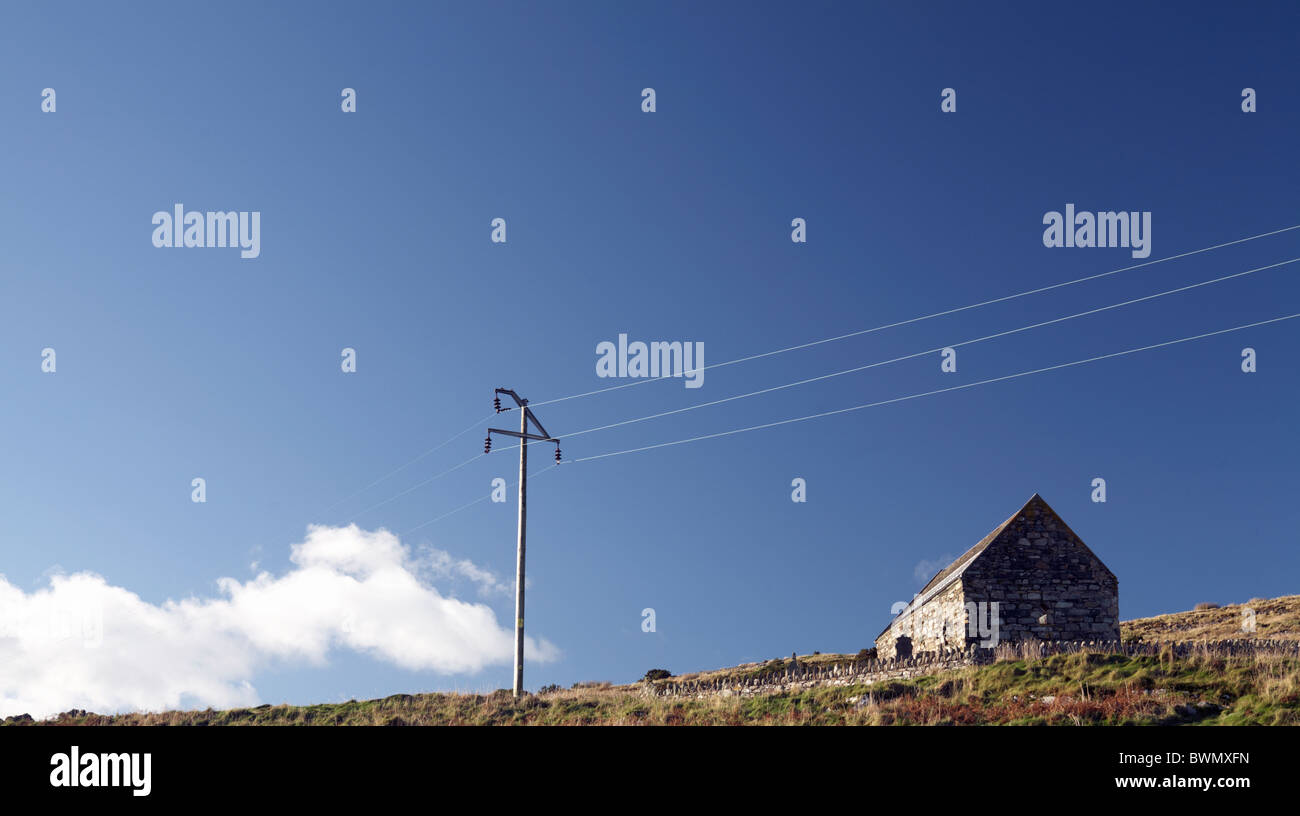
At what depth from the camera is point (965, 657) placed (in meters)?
32.2

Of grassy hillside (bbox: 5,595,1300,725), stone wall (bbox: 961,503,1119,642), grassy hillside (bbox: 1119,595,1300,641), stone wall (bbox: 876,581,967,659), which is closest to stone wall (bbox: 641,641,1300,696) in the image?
grassy hillside (bbox: 5,595,1300,725)

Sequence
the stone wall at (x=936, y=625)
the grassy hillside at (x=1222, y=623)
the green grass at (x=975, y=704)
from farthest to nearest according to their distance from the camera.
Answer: the grassy hillside at (x=1222, y=623) → the stone wall at (x=936, y=625) → the green grass at (x=975, y=704)

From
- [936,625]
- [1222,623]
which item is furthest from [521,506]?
[1222,623]

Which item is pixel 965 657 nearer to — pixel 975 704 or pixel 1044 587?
pixel 975 704

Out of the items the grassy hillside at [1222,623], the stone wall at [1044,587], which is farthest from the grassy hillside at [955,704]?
the grassy hillside at [1222,623]

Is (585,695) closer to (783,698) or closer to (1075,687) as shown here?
(783,698)

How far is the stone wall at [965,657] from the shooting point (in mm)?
30047

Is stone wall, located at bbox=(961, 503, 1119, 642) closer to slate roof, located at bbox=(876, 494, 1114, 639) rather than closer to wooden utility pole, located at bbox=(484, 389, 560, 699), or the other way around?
slate roof, located at bbox=(876, 494, 1114, 639)

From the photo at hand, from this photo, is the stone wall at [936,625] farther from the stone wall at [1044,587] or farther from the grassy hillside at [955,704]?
the grassy hillside at [955,704]

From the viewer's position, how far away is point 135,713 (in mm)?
37625

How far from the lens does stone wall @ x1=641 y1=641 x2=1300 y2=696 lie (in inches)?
1183
